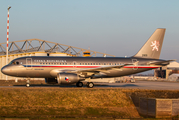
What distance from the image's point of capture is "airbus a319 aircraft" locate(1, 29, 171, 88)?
2697 cm

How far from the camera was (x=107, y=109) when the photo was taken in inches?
636

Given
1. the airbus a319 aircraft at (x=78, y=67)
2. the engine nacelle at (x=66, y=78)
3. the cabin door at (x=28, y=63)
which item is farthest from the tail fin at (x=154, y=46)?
the cabin door at (x=28, y=63)

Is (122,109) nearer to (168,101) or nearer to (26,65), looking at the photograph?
(168,101)

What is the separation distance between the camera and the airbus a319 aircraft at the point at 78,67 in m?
27.0

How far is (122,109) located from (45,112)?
20.1 ft

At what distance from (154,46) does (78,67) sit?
12.4 metres

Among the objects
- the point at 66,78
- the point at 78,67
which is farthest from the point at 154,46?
the point at 66,78

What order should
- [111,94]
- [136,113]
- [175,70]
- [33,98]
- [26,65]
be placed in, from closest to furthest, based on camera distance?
[136,113] < [33,98] < [111,94] < [26,65] < [175,70]

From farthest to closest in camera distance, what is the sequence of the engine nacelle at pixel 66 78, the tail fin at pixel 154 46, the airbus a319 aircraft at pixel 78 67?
the tail fin at pixel 154 46, the airbus a319 aircraft at pixel 78 67, the engine nacelle at pixel 66 78

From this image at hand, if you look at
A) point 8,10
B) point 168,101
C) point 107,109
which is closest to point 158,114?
point 168,101

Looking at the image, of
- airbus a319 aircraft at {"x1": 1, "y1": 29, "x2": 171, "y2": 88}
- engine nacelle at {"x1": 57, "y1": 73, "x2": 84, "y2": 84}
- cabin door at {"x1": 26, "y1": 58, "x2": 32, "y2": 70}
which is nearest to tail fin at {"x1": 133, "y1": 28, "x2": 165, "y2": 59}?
airbus a319 aircraft at {"x1": 1, "y1": 29, "x2": 171, "y2": 88}

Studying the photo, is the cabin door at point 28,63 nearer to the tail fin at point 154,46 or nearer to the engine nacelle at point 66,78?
the engine nacelle at point 66,78

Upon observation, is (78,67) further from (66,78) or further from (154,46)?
(154,46)

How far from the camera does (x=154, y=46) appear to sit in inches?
1228
